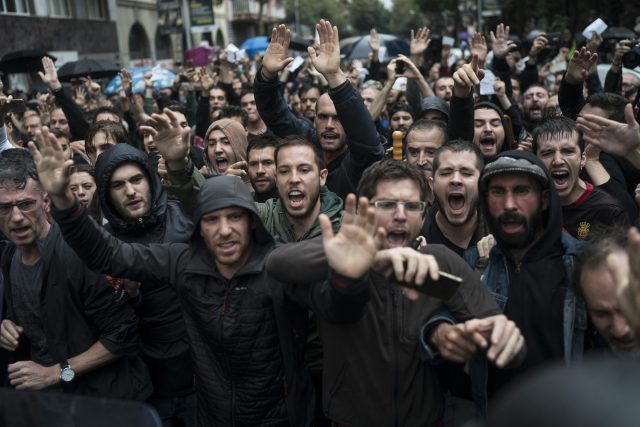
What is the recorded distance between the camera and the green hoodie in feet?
11.5

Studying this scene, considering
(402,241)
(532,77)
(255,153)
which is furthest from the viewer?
(532,77)

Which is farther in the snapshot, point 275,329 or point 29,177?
point 29,177

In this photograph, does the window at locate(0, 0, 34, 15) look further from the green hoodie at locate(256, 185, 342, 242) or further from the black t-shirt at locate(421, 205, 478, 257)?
the black t-shirt at locate(421, 205, 478, 257)

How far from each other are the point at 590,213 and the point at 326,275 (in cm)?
187

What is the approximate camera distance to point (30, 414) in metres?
1.84

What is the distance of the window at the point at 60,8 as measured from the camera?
84.5 ft

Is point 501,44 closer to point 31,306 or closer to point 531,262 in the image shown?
point 531,262

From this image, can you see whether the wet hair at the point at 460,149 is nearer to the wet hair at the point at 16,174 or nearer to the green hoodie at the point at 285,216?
the green hoodie at the point at 285,216

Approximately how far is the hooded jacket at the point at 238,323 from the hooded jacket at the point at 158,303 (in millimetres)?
549

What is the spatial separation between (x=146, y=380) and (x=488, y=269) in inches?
69.6

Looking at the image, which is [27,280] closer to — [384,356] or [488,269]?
[384,356]

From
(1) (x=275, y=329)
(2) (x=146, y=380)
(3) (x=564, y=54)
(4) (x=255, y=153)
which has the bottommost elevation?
(2) (x=146, y=380)

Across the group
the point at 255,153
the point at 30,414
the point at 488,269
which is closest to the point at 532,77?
the point at 255,153

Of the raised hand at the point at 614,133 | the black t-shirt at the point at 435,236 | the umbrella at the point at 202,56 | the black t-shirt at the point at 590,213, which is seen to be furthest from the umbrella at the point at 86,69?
the raised hand at the point at 614,133
